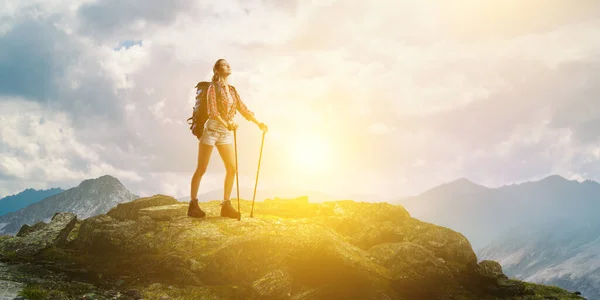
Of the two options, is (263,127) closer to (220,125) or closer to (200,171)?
(220,125)

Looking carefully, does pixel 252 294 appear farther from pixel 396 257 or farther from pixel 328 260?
pixel 396 257

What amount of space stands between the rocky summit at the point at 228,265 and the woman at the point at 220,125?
78.5 inches

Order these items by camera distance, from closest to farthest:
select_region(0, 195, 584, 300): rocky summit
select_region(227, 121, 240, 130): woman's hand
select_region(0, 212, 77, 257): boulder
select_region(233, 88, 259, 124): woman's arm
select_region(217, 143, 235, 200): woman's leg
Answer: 1. select_region(0, 195, 584, 300): rocky summit
2. select_region(0, 212, 77, 257): boulder
3. select_region(227, 121, 240, 130): woman's hand
4. select_region(217, 143, 235, 200): woman's leg
5. select_region(233, 88, 259, 124): woman's arm

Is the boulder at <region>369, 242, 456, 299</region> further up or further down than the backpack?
further down

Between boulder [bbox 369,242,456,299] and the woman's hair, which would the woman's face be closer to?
the woman's hair

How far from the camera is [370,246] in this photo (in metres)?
14.8

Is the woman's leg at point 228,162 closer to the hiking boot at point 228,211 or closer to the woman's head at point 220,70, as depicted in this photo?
the hiking boot at point 228,211

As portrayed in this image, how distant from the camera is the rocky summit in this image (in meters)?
9.06

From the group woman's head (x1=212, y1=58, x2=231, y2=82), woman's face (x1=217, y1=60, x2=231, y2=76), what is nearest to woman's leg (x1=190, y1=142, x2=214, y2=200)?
woman's head (x1=212, y1=58, x2=231, y2=82)

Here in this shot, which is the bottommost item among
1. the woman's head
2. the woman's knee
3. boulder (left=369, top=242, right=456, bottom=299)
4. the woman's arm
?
boulder (left=369, top=242, right=456, bottom=299)

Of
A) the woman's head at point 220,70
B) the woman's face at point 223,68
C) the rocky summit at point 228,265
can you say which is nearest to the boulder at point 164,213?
the rocky summit at point 228,265

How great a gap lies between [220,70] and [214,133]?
227 cm

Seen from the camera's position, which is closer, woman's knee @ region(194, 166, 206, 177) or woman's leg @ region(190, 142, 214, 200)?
woman's leg @ region(190, 142, 214, 200)

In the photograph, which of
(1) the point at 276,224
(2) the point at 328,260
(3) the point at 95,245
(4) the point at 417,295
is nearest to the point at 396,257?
(4) the point at 417,295
